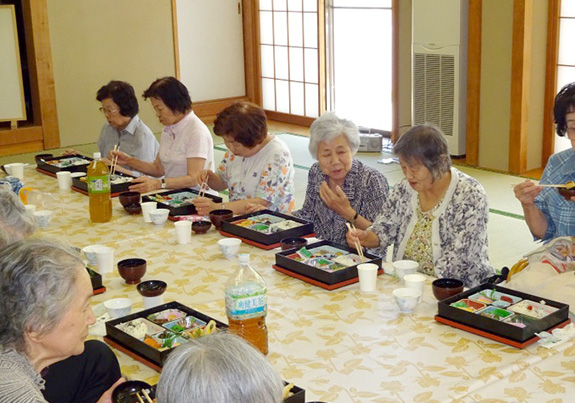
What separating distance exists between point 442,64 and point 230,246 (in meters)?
4.10

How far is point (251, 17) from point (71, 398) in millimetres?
7049

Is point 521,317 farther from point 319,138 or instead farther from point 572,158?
point 319,138

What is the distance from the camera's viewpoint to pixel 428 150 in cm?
272

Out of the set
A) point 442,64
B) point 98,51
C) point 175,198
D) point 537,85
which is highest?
point 98,51

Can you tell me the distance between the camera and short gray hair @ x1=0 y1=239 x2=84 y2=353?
1.61 meters

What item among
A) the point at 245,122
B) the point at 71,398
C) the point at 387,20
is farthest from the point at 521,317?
the point at 387,20

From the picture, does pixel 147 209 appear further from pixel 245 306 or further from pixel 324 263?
pixel 245 306

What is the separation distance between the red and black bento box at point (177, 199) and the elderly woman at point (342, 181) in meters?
0.49

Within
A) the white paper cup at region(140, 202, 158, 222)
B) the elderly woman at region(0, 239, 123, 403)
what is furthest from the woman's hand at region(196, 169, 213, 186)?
the elderly woman at region(0, 239, 123, 403)

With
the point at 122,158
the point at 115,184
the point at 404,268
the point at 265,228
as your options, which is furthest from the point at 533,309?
the point at 122,158

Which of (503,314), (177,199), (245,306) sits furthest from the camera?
(177,199)

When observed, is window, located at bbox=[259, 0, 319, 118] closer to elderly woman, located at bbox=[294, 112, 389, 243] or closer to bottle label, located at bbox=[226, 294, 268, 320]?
elderly woman, located at bbox=[294, 112, 389, 243]

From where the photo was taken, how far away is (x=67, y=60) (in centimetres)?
748

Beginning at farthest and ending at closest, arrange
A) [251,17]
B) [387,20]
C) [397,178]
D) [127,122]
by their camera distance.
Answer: [251,17]
[387,20]
[397,178]
[127,122]
